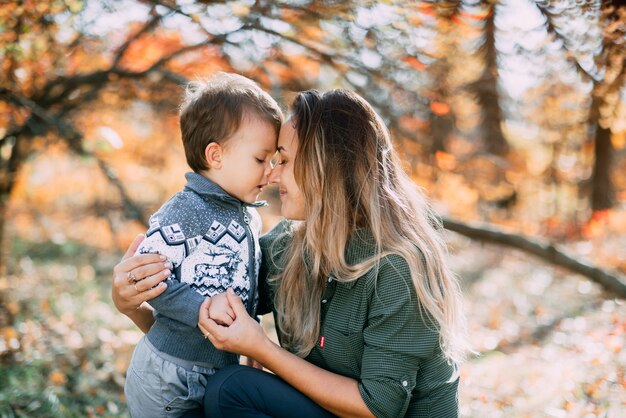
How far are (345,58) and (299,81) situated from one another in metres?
0.55

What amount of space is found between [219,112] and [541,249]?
→ 131 inches

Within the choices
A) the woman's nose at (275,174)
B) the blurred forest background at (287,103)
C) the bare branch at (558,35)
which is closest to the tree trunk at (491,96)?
the blurred forest background at (287,103)

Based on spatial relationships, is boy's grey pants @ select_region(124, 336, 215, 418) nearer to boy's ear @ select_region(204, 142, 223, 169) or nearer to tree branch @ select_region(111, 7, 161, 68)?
boy's ear @ select_region(204, 142, 223, 169)

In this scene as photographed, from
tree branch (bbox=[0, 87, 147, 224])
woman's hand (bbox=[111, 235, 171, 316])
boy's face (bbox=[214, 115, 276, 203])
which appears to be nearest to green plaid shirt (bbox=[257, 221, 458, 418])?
boy's face (bbox=[214, 115, 276, 203])

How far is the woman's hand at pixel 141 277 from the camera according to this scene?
1.99 m

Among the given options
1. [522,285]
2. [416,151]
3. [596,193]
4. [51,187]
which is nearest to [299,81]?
[416,151]

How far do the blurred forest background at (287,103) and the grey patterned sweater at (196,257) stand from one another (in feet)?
4.12

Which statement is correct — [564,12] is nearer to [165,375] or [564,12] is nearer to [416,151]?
[416,151]

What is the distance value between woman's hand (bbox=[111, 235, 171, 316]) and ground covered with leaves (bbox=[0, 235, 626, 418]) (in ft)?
4.33

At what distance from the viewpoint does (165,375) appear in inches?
83.4

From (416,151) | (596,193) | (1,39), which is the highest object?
(1,39)

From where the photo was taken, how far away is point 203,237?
2.13m

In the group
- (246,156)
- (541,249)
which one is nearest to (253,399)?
(246,156)

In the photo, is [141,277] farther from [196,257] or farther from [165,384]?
[165,384]
